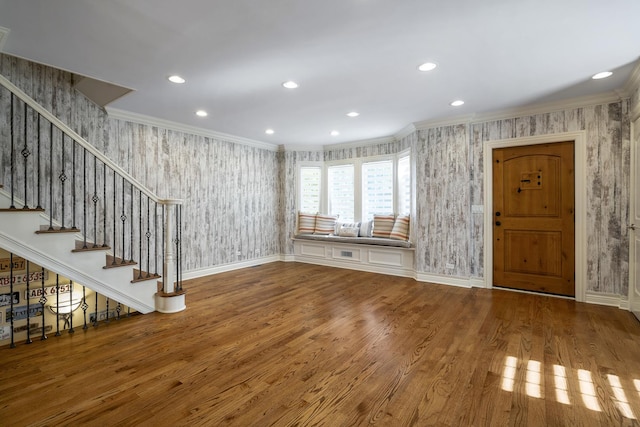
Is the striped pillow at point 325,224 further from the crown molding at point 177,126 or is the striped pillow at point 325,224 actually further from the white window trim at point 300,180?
the crown molding at point 177,126

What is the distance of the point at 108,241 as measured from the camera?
13.2ft

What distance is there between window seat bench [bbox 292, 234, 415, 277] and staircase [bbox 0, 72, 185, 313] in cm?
292

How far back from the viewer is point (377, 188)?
→ 5.95 meters

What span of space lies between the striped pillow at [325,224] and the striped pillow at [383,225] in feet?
3.24

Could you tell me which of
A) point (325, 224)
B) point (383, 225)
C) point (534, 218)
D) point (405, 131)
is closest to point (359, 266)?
point (383, 225)

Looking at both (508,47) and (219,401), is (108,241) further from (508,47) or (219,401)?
(508,47)

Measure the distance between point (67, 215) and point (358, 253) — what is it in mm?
4442

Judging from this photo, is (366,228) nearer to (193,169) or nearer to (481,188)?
(481,188)

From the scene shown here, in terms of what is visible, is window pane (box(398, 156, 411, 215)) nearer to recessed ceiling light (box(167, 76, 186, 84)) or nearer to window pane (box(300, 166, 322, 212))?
window pane (box(300, 166, 322, 212))

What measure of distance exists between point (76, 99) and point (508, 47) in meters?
4.90

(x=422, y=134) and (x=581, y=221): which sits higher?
(x=422, y=134)

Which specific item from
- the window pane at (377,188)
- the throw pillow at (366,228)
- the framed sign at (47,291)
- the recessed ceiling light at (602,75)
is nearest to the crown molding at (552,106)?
the recessed ceiling light at (602,75)

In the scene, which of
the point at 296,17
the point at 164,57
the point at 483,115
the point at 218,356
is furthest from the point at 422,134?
the point at 218,356

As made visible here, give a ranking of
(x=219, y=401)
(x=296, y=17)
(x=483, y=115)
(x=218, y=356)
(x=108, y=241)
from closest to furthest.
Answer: (x=219, y=401)
(x=296, y=17)
(x=218, y=356)
(x=108, y=241)
(x=483, y=115)
